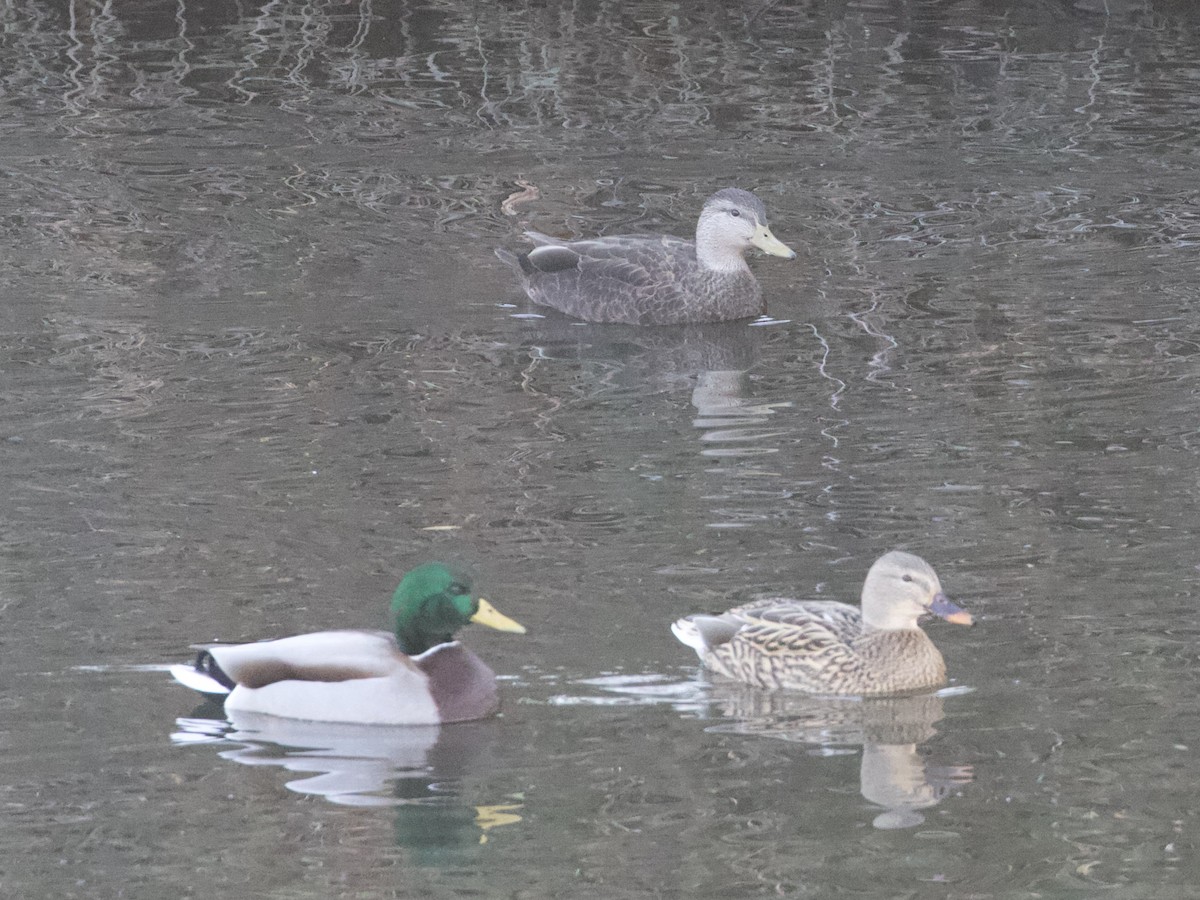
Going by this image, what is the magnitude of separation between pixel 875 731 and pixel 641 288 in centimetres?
635

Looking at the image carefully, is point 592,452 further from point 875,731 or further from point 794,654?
point 875,731

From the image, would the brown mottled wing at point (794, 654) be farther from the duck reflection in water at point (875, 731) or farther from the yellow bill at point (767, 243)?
the yellow bill at point (767, 243)

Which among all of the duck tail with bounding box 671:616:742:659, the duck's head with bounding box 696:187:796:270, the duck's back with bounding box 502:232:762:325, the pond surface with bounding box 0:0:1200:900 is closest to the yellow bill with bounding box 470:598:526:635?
the pond surface with bounding box 0:0:1200:900

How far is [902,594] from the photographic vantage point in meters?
7.72

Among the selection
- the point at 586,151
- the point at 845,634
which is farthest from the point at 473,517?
the point at 586,151

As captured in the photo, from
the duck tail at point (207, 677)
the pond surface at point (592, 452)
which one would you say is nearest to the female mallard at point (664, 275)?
the pond surface at point (592, 452)

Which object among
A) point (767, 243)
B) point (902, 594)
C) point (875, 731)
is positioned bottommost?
point (875, 731)

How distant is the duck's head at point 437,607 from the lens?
7.41 metres

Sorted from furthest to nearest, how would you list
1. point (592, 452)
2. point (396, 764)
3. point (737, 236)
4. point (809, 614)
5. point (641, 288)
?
point (737, 236) < point (641, 288) < point (592, 452) < point (809, 614) < point (396, 764)

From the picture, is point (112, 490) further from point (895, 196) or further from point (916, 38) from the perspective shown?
point (916, 38)

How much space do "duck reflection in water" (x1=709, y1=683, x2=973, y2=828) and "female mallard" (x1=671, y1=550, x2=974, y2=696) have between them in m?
0.06

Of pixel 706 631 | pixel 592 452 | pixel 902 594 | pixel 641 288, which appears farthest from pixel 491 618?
pixel 641 288

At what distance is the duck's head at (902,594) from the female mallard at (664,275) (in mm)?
5892

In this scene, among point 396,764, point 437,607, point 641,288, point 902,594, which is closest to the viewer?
point 396,764
